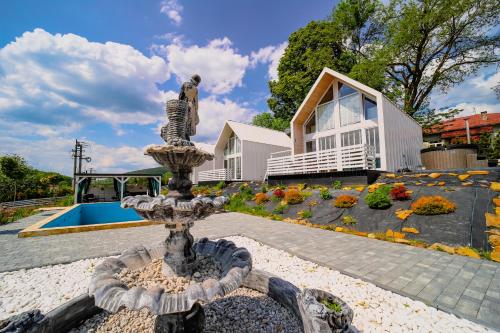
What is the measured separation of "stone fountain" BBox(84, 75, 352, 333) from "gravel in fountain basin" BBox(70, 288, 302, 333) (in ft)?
0.60

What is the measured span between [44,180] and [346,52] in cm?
3660

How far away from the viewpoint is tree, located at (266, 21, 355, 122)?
2118 centimetres

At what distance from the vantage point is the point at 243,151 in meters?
19.3

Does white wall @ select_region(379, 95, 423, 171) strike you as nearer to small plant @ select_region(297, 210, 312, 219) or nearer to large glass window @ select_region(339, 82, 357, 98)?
large glass window @ select_region(339, 82, 357, 98)

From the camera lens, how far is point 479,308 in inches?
104

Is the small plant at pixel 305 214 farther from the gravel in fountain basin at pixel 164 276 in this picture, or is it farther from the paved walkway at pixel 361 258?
the gravel in fountain basin at pixel 164 276

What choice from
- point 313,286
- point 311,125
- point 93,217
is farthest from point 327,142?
point 93,217

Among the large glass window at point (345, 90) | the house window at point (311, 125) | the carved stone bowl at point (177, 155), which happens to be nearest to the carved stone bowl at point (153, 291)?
the carved stone bowl at point (177, 155)

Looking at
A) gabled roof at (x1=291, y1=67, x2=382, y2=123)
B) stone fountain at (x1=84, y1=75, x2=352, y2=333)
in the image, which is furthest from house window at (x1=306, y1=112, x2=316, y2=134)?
stone fountain at (x1=84, y1=75, x2=352, y2=333)

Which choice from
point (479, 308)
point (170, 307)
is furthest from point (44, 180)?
point (479, 308)

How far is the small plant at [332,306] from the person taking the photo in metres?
1.86

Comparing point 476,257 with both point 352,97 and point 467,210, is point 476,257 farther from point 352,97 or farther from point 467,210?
point 352,97

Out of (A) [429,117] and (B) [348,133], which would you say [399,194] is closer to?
(B) [348,133]

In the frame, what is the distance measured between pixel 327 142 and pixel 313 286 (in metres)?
13.3
